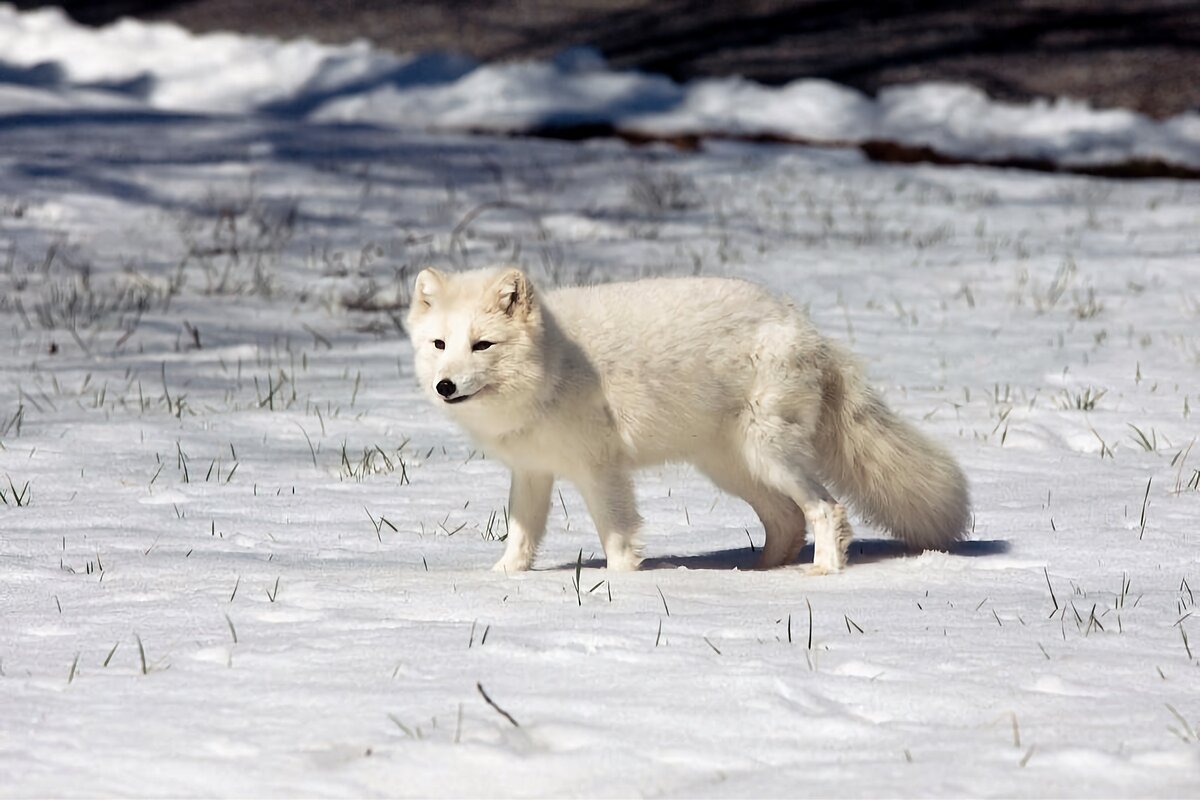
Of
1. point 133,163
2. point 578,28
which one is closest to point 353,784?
point 133,163

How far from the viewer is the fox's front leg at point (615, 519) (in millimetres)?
4578

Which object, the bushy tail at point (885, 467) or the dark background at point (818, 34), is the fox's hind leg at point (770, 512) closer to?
the bushy tail at point (885, 467)

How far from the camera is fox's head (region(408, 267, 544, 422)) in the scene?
14.3ft

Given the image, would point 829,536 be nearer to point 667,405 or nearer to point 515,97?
point 667,405

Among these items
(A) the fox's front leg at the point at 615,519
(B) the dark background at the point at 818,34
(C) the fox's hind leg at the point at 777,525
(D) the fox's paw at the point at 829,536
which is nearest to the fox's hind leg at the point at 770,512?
(C) the fox's hind leg at the point at 777,525

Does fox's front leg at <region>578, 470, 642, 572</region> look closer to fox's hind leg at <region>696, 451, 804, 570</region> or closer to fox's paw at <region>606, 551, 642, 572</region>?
fox's paw at <region>606, 551, 642, 572</region>

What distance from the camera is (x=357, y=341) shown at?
9.00 m

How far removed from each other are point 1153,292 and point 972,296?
118 centimetres

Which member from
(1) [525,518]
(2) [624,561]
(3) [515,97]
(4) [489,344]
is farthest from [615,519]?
(3) [515,97]

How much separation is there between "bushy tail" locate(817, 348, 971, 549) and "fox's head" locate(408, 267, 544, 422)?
3.67ft

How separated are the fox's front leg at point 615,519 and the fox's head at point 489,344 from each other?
1.35 feet

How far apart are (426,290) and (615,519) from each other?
3.07ft

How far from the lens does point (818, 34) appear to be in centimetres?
1867

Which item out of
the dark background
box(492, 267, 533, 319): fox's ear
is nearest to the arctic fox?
box(492, 267, 533, 319): fox's ear
